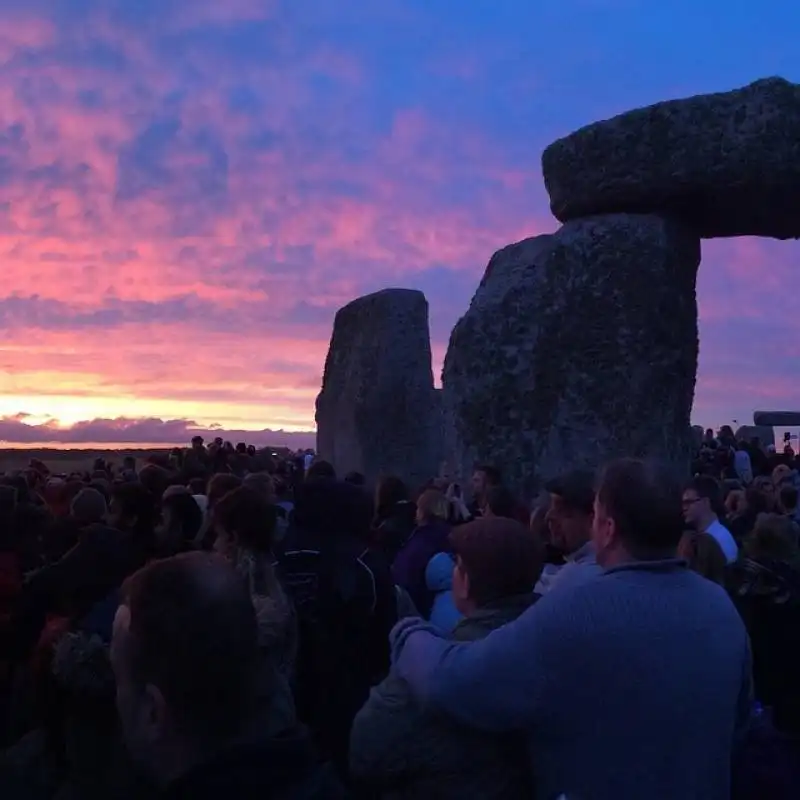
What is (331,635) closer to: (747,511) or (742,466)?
(747,511)

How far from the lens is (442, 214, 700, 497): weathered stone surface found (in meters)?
7.63

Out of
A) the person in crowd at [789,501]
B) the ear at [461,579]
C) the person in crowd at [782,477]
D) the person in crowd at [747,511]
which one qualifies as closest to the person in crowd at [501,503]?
the person in crowd at [747,511]

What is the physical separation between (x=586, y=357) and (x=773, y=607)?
450 cm

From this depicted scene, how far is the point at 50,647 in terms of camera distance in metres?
2.55

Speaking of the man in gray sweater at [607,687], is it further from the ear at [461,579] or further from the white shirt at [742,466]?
the white shirt at [742,466]

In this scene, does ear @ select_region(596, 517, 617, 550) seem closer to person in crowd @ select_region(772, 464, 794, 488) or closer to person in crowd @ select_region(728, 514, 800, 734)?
person in crowd @ select_region(728, 514, 800, 734)

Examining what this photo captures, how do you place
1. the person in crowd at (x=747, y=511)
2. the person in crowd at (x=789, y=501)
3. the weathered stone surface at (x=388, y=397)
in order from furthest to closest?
the weathered stone surface at (x=388, y=397) < the person in crowd at (x=789, y=501) < the person in crowd at (x=747, y=511)

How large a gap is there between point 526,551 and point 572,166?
6110mm

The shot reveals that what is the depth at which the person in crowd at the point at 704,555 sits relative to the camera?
379 centimetres

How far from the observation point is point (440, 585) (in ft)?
13.4

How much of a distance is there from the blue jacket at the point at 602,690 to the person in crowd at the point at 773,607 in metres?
0.65

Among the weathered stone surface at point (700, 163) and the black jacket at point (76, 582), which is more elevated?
the weathered stone surface at point (700, 163)

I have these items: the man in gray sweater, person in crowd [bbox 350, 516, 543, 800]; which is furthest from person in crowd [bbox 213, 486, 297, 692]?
the man in gray sweater

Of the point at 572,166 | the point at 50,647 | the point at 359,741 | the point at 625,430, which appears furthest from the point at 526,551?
the point at 572,166
